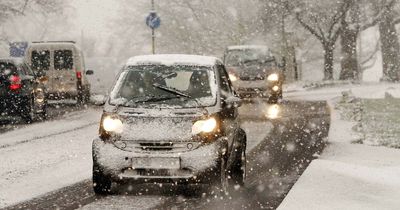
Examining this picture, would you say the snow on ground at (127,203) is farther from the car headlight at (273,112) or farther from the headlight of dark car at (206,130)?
the car headlight at (273,112)

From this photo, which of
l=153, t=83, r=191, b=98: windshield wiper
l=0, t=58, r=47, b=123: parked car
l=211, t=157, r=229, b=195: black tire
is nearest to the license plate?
l=211, t=157, r=229, b=195: black tire

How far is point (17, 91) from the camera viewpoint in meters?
18.9

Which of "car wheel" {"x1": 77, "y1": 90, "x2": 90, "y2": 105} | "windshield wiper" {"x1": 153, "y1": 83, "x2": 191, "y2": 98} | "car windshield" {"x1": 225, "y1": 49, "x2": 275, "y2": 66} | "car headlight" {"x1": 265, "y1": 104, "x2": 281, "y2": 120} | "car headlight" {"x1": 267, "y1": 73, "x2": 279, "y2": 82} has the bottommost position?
"car headlight" {"x1": 265, "y1": 104, "x2": 281, "y2": 120}

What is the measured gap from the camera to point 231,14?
49.6m

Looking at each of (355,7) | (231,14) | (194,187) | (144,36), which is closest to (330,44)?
(355,7)

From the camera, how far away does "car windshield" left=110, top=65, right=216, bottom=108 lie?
9.13 metres

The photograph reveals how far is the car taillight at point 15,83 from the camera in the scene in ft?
61.6

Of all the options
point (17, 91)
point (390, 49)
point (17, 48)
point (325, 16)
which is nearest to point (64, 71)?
point (17, 48)

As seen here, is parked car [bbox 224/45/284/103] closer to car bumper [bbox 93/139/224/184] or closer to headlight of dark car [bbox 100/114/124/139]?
headlight of dark car [bbox 100/114/124/139]

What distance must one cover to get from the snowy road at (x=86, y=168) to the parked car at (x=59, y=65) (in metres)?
5.22

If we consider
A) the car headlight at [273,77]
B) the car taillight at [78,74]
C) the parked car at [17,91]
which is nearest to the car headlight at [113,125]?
the parked car at [17,91]

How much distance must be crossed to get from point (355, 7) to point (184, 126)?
104 ft

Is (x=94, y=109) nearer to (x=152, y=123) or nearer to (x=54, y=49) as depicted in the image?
(x=54, y=49)

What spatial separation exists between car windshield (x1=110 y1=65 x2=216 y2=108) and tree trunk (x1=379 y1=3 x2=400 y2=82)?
111ft
